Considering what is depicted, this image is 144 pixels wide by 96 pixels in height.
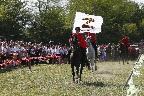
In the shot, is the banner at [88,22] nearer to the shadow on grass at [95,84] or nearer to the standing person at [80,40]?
the standing person at [80,40]

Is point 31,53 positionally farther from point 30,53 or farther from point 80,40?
point 80,40

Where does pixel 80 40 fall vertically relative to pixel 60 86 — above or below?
above

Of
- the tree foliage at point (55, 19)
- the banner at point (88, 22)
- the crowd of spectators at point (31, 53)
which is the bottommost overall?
the crowd of spectators at point (31, 53)

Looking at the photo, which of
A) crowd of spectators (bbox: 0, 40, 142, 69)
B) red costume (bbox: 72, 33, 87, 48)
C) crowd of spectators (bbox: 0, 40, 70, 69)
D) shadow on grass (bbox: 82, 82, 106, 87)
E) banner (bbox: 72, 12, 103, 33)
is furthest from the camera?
crowd of spectators (bbox: 0, 40, 70, 69)

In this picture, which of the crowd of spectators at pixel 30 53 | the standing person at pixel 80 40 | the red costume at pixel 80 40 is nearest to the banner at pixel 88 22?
the standing person at pixel 80 40

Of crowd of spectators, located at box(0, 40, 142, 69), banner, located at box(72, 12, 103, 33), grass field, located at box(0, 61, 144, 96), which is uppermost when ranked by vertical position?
banner, located at box(72, 12, 103, 33)

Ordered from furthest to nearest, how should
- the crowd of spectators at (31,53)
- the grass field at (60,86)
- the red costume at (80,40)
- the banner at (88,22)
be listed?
the crowd of spectators at (31,53), the banner at (88,22), the red costume at (80,40), the grass field at (60,86)

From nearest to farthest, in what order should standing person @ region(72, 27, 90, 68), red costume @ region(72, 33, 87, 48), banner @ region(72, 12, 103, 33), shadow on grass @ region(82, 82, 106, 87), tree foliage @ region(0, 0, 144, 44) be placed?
shadow on grass @ region(82, 82, 106, 87)
standing person @ region(72, 27, 90, 68)
red costume @ region(72, 33, 87, 48)
banner @ region(72, 12, 103, 33)
tree foliage @ region(0, 0, 144, 44)

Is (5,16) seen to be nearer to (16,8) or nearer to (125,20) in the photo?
(16,8)

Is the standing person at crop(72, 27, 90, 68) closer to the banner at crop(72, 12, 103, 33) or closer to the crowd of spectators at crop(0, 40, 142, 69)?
the banner at crop(72, 12, 103, 33)

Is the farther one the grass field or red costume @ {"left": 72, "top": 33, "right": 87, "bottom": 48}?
red costume @ {"left": 72, "top": 33, "right": 87, "bottom": 48}

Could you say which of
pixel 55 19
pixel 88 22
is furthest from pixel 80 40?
pixel 55 19

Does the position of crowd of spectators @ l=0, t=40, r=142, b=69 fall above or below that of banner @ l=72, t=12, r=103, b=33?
below

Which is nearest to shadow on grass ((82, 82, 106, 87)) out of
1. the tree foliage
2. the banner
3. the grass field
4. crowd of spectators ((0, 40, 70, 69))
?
the grass field
